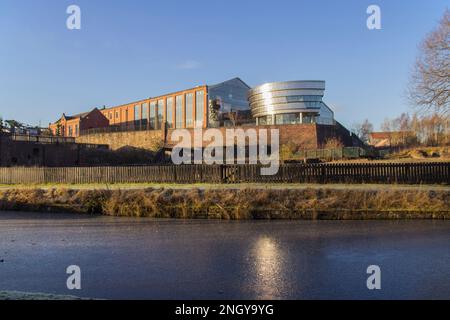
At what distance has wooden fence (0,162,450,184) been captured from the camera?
1988 cm

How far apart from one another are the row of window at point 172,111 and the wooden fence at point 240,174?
A: 43.4 meters

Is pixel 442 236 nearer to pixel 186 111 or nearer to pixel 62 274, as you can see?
pixel 62 274

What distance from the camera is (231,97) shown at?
7888 centimetres

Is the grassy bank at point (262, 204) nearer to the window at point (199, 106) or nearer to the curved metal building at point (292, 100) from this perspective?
the curved metal building at point (292, 100)

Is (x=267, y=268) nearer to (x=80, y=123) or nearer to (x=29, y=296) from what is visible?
(x=29, y=296)

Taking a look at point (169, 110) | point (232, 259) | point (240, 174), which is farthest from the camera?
point (169, 110)

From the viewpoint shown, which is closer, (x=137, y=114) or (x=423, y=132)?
(x=423, y=132)

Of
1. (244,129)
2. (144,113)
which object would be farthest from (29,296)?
(144,113)

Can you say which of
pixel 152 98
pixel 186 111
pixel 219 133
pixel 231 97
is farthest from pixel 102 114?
pixel 219 133

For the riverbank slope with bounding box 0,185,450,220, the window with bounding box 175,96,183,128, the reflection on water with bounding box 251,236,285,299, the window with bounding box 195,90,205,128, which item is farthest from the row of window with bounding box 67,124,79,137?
the reflection on water with bounding box 251,236,285,299

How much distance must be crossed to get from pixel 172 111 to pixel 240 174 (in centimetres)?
6059

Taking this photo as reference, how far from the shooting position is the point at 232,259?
7.68 metres

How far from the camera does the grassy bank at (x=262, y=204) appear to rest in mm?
13609

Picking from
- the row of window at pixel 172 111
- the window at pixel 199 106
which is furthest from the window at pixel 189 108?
the window at pixel 199 106
